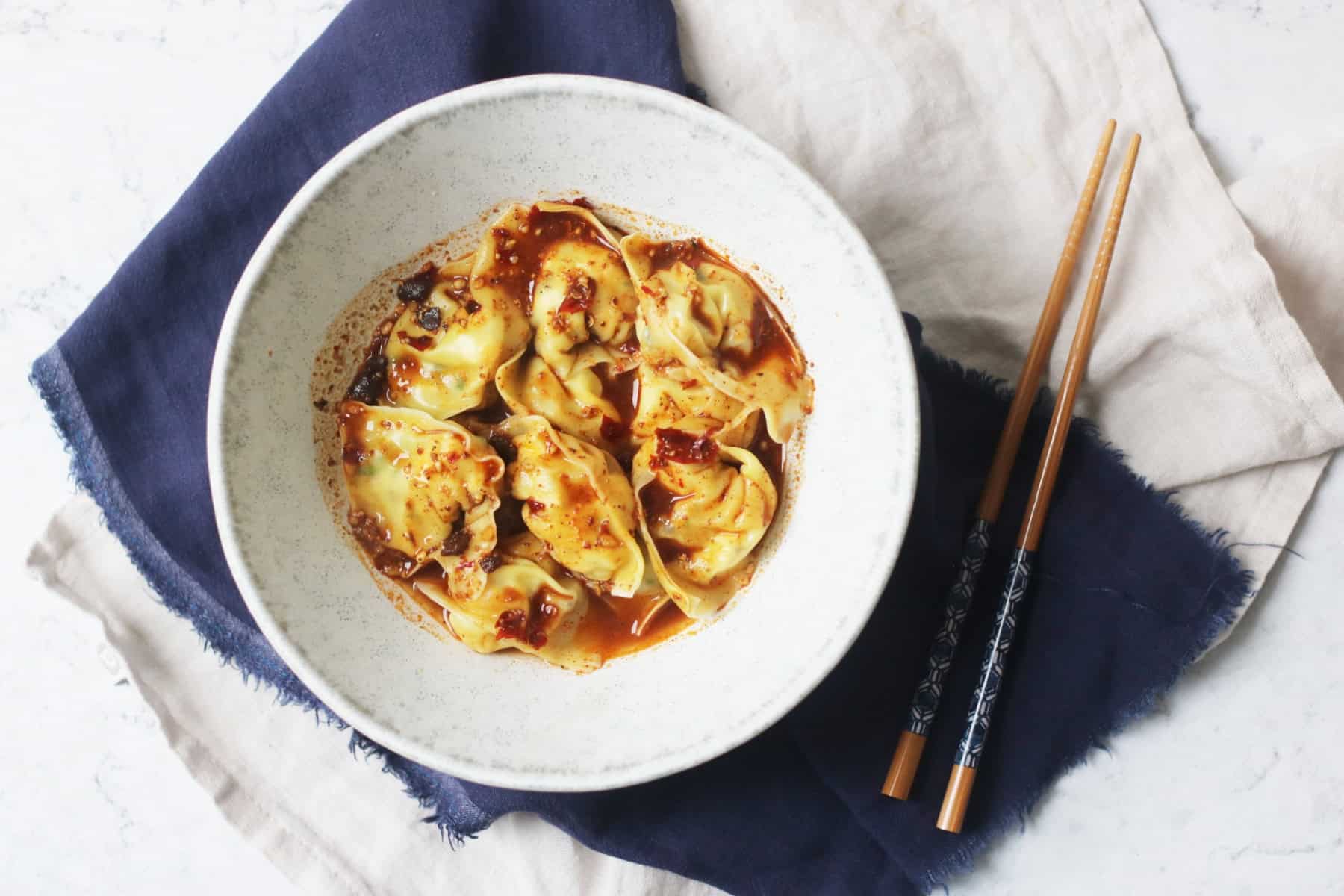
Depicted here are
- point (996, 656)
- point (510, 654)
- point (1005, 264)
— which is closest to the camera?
point (510, 654)

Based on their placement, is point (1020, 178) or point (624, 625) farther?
point (1020, 178)

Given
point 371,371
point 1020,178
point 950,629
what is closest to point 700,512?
point 950,629

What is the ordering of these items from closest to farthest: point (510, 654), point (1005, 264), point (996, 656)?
1. point (510, 654)
2. point (996, 656)
3. point (1005, 264)

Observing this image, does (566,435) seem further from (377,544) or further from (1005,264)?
(1005,264)

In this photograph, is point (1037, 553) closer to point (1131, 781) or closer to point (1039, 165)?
point (1131, 781)

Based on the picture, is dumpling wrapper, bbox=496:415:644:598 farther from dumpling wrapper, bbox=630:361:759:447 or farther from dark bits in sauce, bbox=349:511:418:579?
dark bits in sauce, bbox=349:511:418:579

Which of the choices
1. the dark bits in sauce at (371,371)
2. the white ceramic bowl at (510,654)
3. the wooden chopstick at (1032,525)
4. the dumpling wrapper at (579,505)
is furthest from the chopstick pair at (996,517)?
the dark bits in sauce at (371,371)

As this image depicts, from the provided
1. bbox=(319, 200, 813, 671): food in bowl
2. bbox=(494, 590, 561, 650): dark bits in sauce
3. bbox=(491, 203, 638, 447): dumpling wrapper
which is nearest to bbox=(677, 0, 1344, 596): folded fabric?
bbox=(319, 200, 813, 671): food in bowl
